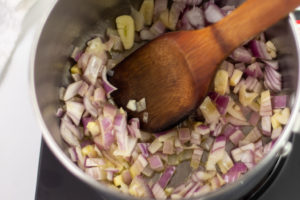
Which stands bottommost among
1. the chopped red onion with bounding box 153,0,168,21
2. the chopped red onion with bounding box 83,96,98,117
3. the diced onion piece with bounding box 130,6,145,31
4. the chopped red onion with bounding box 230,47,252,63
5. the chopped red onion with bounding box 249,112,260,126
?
the chopped red onion with bounding box 249,112,260,126

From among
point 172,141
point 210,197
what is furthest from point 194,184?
point 210,197

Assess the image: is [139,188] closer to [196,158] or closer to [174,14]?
[196,158]

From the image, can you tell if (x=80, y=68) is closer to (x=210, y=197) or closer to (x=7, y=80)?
(x=7, y=80)

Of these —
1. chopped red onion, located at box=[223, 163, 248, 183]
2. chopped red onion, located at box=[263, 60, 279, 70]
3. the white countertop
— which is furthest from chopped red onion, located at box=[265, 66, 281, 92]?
the white countertop

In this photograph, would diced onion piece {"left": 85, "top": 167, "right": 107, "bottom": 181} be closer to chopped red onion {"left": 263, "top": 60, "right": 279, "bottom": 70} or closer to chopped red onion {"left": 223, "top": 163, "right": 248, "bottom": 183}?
chopped red onion {"left": 223, "top": 163, "right": 248, "bottom": 183}

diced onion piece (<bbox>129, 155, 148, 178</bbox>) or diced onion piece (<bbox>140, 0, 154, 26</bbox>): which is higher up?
diced onion piece (<bbox>140, 0, 154, 26</bbox>)

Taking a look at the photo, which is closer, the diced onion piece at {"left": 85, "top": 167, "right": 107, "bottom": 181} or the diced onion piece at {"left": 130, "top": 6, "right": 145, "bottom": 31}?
the diced onion piece at {"left": 85, "top": 167, "right": 107, "bottom": 181}

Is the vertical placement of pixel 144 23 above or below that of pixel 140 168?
above

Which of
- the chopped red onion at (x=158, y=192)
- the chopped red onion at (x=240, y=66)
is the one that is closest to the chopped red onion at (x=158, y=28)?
the chopped red onion at (x=240, y=66)

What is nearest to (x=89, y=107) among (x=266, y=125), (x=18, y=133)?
(x=18, y=133)
